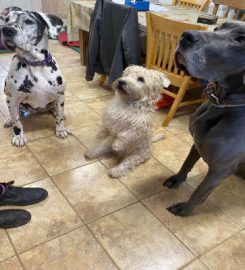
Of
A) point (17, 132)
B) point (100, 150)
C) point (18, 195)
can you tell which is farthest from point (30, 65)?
point (18, 195)

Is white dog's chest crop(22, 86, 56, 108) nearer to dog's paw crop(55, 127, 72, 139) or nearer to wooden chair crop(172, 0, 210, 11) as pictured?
dog's paw crop(55, 127, 72, 139)

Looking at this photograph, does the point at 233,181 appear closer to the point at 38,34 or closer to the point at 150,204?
the point at 150,204

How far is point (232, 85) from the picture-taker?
4.26 feet

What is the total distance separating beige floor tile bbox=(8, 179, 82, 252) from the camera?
153cm

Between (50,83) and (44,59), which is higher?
(44,59)

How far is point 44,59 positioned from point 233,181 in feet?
5.24

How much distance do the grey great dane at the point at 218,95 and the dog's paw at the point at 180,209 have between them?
0.02 m

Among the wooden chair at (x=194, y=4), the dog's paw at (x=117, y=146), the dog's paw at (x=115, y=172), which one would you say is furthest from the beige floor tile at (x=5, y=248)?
the wooden chair at (x=194, y=4)

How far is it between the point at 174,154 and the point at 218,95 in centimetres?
97

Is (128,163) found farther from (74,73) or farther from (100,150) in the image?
(74,73)

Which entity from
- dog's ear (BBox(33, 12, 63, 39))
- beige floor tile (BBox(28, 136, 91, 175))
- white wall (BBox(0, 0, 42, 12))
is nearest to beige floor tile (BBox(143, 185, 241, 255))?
beige floor tile (BBox(28, 136, 91, 175))

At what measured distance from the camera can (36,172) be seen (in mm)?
1980

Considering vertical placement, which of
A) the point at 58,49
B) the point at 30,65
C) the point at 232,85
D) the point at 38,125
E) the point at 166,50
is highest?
the point at 232,85

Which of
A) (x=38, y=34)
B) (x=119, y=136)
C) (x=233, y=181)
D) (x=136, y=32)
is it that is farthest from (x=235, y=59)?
(x=136, y=32)
